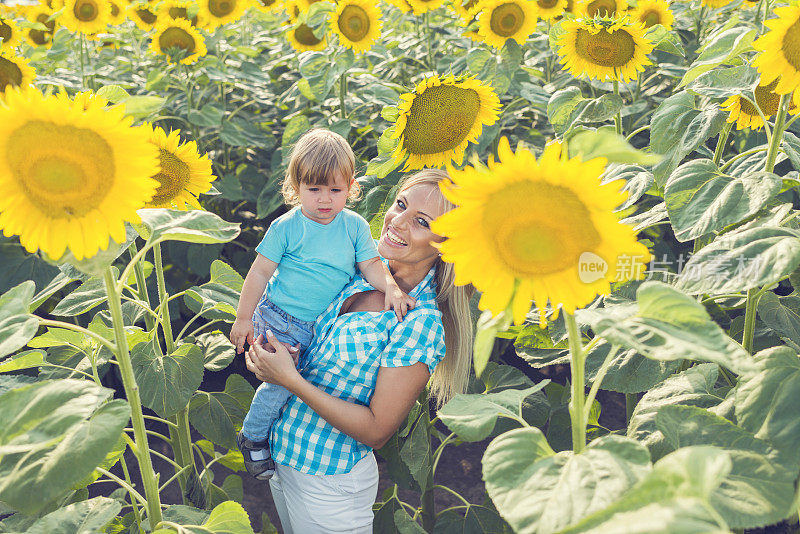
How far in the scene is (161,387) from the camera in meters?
1.79

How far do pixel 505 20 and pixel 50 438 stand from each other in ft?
8.44

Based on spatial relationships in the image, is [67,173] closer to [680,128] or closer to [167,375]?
[167,375]

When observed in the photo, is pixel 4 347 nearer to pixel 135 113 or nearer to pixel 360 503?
pixel 135 113

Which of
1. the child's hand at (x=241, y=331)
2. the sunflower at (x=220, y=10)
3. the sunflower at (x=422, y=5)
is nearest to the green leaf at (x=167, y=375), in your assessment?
the child's hand at (x=241, y=331)

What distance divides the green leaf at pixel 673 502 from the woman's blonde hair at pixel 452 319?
109cm

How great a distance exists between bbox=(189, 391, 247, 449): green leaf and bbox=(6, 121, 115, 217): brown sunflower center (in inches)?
50.3

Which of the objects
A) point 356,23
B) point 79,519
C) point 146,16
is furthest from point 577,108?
point 146,16

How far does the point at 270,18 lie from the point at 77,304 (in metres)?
5.43

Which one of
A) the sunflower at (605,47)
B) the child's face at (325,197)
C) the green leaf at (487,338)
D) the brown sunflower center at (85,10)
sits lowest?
the green leaf at (487,338)

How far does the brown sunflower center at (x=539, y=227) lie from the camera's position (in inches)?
34.9

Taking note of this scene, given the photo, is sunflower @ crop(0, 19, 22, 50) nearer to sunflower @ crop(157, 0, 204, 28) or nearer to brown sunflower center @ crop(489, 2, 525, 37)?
sunflower @ crop(157, 0, 204, 28)

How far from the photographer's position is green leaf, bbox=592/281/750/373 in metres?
0.82

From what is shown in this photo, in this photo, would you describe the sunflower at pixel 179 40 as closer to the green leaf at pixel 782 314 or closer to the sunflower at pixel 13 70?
the sunflower at pixel 13 70

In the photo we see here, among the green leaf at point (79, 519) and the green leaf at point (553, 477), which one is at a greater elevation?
the green leaf at point (553, 477)
